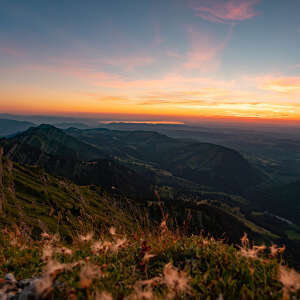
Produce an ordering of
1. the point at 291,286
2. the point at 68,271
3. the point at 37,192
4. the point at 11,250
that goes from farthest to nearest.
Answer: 1. the point at 37,192
2. the point at 11,250
3. the point at 68,271
4. the point at 291,286

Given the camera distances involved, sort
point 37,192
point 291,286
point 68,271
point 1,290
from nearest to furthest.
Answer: point 291,286
point 1,290
point 68,271
point 37,192

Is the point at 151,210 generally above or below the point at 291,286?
below

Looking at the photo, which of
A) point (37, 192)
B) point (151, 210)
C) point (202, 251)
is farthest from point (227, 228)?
point (202, 251)

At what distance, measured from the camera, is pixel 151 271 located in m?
3.83

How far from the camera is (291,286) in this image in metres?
2.85

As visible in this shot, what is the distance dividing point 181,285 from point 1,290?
283 centimetres

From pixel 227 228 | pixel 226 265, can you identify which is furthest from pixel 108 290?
pixel 227 228

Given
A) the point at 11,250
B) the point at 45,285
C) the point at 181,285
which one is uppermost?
the point at 45,285

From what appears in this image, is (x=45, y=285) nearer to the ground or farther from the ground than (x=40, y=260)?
farther from the ground

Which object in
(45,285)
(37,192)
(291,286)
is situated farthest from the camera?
(37,192)

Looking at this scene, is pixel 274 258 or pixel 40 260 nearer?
pixel 274 258

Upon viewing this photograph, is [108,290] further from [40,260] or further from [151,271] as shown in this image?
[40,260]

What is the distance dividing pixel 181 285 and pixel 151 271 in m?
1.47

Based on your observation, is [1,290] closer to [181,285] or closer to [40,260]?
[40,260]
